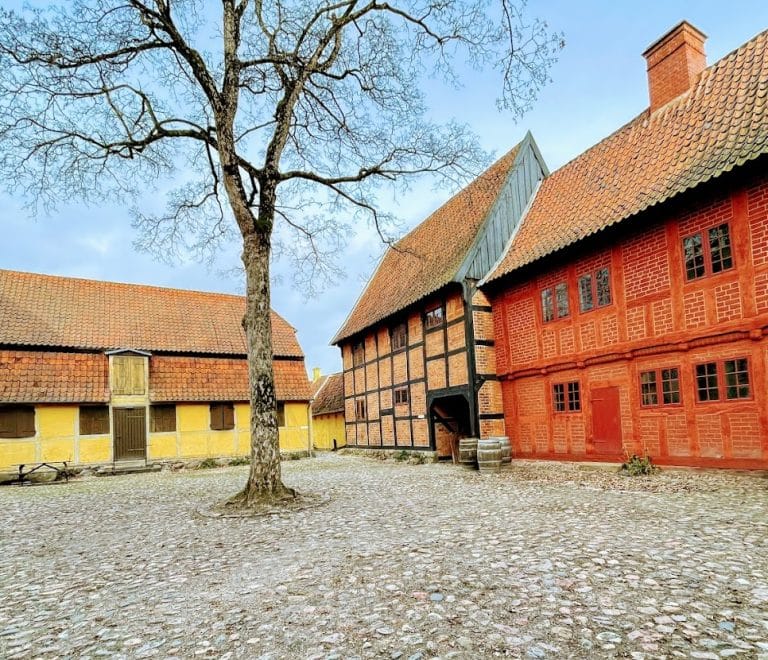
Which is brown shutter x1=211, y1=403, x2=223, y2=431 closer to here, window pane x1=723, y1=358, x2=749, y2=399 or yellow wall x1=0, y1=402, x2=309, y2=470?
yellow wall x1=0, y1=402, x2=309, y2=470

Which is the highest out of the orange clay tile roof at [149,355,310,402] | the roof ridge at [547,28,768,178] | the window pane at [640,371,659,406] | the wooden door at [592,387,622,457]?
the roof ridge at [547,28,768,178]

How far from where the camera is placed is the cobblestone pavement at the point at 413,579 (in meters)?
3.53

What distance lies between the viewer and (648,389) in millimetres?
11477

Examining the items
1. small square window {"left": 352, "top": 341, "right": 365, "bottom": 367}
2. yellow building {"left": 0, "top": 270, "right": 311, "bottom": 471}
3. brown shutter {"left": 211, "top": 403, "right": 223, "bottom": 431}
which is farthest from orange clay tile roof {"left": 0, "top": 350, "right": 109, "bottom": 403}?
small square window {"left": 352, "top": 341, "right": 365, "bottom": 367}

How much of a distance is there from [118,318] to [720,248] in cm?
2257

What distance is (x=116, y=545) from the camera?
704 cm

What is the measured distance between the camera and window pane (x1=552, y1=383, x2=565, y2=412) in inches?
539

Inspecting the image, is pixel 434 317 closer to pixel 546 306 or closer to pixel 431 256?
pixel 431 256

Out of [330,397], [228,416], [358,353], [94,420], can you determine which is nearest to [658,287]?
[358,353]

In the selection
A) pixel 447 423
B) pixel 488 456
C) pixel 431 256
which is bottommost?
pixel 488 456

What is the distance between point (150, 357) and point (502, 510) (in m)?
18.2

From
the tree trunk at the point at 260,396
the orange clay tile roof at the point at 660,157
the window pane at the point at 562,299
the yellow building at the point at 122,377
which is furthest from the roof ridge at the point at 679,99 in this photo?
the yellow building at the point at 122,377

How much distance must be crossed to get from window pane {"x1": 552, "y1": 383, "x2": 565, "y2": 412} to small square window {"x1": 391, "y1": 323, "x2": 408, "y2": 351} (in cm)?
690

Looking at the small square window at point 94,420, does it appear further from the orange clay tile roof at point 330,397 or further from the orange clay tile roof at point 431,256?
the orange clay tile roof at point 330,397
